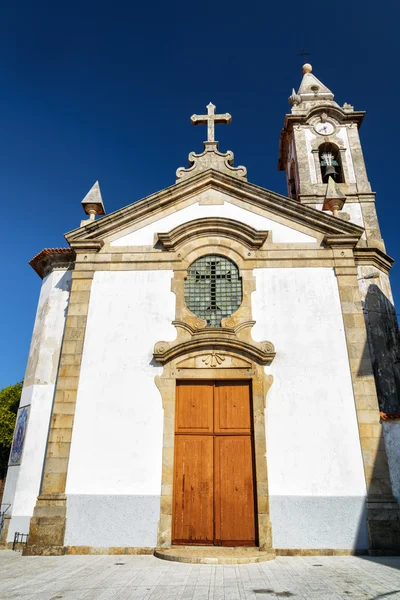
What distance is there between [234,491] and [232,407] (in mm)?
1606

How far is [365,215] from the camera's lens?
49.3 feet

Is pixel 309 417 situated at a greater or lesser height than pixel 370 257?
lesser

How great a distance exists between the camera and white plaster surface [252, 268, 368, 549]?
7871 mm

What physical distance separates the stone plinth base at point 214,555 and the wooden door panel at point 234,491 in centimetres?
25

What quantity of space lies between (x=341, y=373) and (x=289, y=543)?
11.1 ft

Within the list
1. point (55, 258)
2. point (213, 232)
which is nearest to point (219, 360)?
point (213, 232)

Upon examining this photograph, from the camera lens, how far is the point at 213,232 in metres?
10.6

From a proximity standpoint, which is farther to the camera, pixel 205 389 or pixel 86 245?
pixel 86 245

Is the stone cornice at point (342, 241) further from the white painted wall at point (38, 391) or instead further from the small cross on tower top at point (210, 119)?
the white painted wall at point (38, 391)

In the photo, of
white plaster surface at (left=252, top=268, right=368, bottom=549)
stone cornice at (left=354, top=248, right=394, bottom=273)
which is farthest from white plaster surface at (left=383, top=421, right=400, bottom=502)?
stone cornice at (left=354, top=248, right=394, bottom=273)

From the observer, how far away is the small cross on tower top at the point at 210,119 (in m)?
12.4

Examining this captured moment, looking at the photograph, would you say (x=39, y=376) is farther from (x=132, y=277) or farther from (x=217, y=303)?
(x=217, y=303)

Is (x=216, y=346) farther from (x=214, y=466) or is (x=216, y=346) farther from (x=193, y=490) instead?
(x=193, y=490)

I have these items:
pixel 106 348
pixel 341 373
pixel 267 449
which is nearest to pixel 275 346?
pixel 341 373
